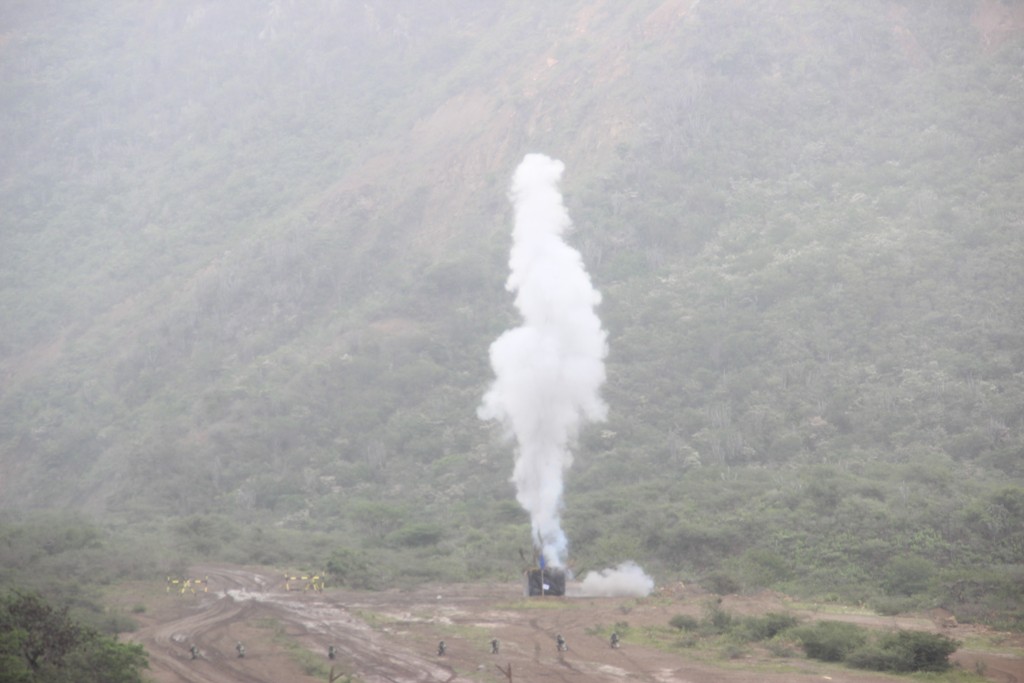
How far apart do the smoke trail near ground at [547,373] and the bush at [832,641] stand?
12.4 m

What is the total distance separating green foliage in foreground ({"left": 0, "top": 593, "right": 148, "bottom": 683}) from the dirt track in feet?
6.84

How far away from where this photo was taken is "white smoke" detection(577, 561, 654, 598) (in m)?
33.5

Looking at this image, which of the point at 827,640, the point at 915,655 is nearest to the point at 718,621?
the point at 827,640

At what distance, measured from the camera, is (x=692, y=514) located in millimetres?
41000

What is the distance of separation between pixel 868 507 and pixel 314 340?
43.7 m

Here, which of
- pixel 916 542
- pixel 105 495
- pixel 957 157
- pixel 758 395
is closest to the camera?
pixel 916 542

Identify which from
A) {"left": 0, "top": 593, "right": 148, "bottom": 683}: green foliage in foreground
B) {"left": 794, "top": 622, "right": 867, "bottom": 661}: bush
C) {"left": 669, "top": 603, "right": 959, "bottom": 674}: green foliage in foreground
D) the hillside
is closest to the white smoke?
the hillside

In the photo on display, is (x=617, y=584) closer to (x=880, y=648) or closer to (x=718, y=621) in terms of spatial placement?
(x=718, y=621)

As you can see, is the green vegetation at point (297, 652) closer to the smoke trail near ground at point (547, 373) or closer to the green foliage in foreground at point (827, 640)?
the green foliage in foreground at point (827, 640)

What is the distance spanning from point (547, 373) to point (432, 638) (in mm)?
12405

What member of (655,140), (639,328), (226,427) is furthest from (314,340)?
(655,140)

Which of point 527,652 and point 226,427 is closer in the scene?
point 527,652

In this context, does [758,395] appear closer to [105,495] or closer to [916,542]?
[916,542]

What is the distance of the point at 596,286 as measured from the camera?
68.6 m
